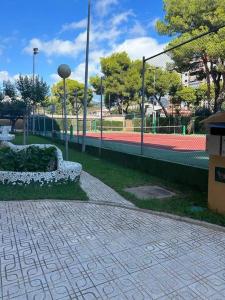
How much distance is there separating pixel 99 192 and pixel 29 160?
1835 mm

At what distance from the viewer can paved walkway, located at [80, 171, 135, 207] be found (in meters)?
6.21

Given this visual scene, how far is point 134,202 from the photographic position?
19.9 ft

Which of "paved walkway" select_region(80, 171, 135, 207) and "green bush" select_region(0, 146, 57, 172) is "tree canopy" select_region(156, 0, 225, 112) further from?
"green bush" select_region(0, 146, 57, 172)

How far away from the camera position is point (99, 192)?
276 inches

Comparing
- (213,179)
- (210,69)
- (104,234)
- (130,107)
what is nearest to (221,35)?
(210,69)

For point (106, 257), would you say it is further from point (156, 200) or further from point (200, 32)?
point (200, 32)

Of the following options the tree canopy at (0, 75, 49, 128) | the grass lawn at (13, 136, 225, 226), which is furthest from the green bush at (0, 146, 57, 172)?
the tree canopy at (0, 75, 49, 128)

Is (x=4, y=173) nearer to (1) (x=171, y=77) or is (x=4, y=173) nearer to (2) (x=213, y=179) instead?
(2) (x=213, y=179)

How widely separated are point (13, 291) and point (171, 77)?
38.2m

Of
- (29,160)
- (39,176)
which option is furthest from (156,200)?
(29,160)

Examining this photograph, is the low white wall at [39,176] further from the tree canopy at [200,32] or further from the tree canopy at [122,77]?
the tree canopy at [122,77]

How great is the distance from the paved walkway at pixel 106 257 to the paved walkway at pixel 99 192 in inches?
31.9

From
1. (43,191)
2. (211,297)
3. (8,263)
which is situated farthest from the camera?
(43,191)

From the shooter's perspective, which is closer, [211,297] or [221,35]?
[211,297]
